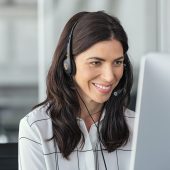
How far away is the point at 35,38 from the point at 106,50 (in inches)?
48.7

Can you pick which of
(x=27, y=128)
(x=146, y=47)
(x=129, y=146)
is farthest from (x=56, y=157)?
(x=146, y=47)

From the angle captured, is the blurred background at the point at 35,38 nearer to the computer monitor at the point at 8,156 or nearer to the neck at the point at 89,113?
the computer monitor at the point at 8,156

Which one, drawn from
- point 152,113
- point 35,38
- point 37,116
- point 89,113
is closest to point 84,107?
point 89,113

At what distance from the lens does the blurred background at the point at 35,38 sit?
2.27m

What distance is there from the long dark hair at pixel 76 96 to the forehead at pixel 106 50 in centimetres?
1

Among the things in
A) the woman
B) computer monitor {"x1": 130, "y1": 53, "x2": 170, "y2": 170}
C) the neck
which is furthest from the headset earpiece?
computer monitor {"x1": 130, "y1": 53, "x2": 170, "y2": 170}

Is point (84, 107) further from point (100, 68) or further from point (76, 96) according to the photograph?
point (100, 68)

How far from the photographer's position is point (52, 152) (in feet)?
3.79

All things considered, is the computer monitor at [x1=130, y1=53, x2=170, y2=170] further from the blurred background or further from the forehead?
the blurred background

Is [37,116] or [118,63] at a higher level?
[118,63]

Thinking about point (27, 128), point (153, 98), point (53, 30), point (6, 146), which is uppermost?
point (53, 30)

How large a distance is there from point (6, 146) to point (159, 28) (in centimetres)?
118

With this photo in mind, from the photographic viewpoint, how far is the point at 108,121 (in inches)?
49.3

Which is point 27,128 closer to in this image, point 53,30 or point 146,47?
point 53,30
